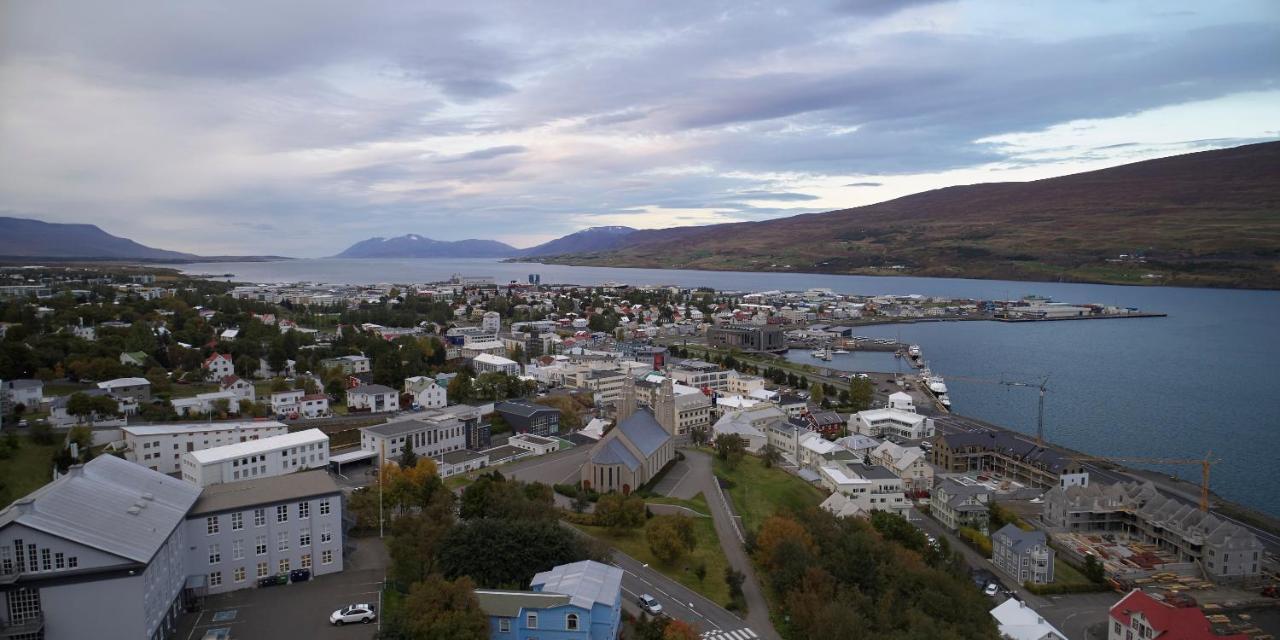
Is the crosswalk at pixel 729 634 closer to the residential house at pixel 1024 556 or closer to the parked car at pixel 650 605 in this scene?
the parked car at pixel 650 605

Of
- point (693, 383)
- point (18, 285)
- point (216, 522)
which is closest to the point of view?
point (216, 522)

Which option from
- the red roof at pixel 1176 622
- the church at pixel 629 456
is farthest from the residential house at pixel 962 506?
the church at pixel 629 456

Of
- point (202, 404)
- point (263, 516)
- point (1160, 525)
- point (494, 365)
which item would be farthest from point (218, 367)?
point (1160, 525)

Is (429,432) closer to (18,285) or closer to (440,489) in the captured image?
(440,489)

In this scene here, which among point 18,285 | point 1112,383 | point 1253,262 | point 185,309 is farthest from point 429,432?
point 1253,262

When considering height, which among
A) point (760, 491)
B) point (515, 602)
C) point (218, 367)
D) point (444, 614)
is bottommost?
point (760, 491)

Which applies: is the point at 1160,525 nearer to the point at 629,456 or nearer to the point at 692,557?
the point at 692,557
